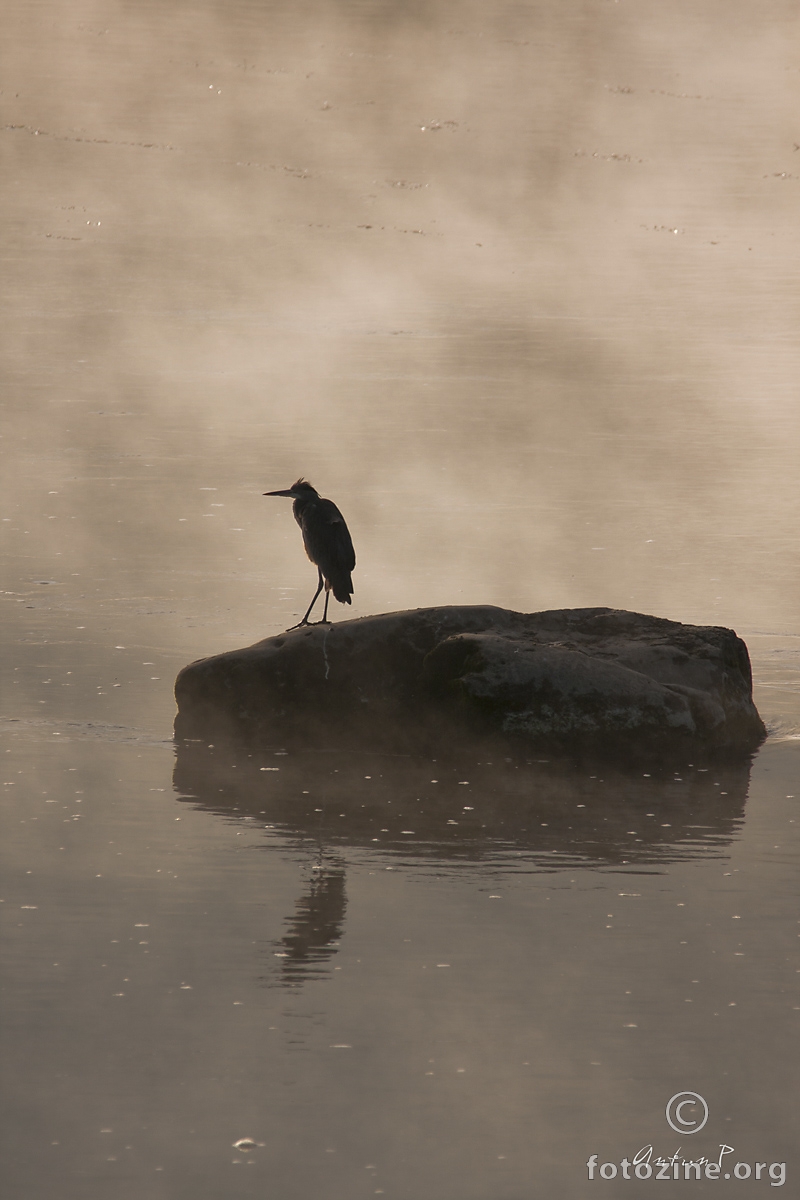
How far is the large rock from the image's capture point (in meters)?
8.92

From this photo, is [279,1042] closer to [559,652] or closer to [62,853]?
[62,853]

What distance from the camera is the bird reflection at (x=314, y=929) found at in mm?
5859

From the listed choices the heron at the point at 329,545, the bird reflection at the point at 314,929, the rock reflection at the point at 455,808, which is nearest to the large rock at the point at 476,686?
the rock reflection at the point at 455,808

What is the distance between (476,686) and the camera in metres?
8.96

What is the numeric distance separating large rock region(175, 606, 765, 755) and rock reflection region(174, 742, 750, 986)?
0.19 meters

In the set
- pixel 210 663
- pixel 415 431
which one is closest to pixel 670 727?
pixel 210 663

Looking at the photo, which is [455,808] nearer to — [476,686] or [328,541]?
[476,686]

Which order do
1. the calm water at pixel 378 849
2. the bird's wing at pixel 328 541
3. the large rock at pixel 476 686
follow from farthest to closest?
the bird's wing at pixel 328 541 → the large rock at pixel 476 686 → the calm water at pixel 378 849

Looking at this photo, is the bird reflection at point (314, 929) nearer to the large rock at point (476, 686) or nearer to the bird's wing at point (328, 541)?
the large rock at point (476, 686)

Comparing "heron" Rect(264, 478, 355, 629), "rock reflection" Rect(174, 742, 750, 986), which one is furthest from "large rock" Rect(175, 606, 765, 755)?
"heron" Rect(264, 478, 355, 629)

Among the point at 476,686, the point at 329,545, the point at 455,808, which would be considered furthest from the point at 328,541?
the point at 455,808

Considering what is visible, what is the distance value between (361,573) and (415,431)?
22.4 feet

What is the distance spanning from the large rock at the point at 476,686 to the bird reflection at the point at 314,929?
2.23 metres

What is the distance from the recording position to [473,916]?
6.40m
